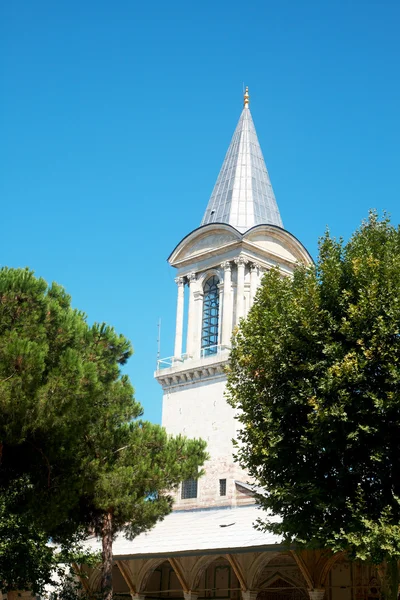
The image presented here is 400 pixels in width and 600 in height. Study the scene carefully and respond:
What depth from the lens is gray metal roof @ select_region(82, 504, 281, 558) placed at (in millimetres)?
24375

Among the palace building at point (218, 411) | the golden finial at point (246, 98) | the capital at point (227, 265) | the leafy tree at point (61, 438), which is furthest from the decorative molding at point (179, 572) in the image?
the golden finial at point (246, 98)

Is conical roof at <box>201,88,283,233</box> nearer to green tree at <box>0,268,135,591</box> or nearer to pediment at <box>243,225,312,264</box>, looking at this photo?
pediment at <box>243,225,312,264</box>

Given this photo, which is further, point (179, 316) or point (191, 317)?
point (179, 316)

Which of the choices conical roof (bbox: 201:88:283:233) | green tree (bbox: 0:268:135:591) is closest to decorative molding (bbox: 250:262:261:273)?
conical roof (bbox: 201:88:283:233)

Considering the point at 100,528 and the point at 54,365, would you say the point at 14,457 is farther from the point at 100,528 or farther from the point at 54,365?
the point at 100,528

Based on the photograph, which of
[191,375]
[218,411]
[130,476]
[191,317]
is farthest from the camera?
[191,317]

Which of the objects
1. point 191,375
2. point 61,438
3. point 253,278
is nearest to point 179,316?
point 191,375

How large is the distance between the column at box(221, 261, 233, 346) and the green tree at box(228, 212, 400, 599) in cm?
1663

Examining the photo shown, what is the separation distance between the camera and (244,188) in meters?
40.3

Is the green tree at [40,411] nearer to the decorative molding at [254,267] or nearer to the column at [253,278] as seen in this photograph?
the column at [253,278]

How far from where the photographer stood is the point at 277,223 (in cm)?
4059

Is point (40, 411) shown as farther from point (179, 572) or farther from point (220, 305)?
point (220, 305)

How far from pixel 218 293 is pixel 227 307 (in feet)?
7.03

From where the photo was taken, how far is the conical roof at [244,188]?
129 ft
